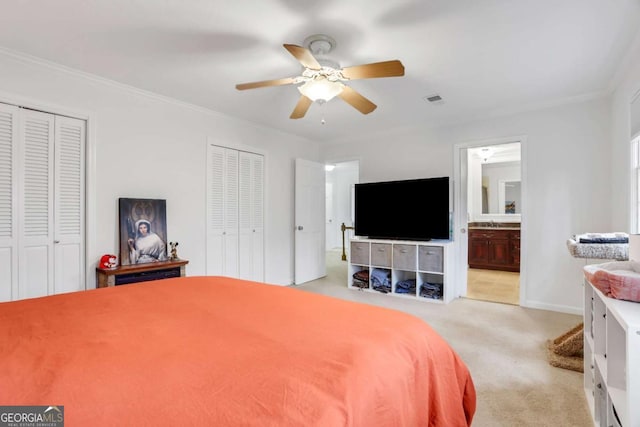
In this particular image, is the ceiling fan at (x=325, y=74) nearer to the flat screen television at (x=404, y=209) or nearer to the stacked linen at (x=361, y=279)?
the flat screen television at (x=404, y=209)

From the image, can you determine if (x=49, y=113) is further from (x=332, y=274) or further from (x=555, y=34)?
(x=332, y=274)

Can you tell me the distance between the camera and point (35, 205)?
2631 millimetres

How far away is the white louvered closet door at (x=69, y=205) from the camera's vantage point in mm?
2748

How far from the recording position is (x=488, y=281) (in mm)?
5379

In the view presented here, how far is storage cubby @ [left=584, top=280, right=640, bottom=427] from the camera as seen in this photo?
1023mm

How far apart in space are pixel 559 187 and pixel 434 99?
181 cm

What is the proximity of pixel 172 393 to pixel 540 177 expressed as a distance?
4351 millimetres

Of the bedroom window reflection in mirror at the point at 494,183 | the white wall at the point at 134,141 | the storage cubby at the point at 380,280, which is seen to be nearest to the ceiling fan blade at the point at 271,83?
the white wall at the point at 134,141

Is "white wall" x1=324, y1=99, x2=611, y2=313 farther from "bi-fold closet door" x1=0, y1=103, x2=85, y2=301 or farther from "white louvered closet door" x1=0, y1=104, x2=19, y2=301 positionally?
"white louvered closet door" x1=0, y1=104, x2=19, y2=301

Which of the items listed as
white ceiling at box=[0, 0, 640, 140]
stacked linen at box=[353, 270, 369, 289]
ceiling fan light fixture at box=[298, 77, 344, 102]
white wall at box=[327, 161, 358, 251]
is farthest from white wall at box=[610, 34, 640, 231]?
white wall at box=[327, 161, 358, 251]

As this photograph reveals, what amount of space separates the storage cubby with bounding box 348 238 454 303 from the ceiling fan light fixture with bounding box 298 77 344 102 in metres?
2.56

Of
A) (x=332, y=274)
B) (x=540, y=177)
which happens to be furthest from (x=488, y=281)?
(x=332, y=274)


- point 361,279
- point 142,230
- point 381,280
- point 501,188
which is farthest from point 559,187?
point 142,230

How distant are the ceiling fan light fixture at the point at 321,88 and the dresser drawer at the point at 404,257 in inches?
102
